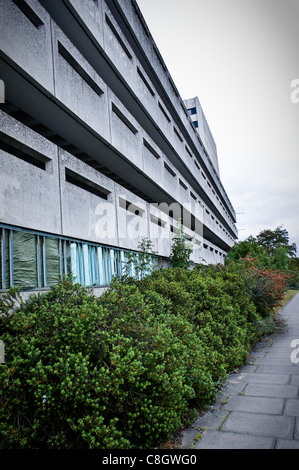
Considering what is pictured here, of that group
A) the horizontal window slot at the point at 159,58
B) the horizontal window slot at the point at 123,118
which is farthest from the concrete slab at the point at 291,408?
the horizontal window slot at the point at 159,58

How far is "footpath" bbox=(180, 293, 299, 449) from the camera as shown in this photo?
278 centimetres

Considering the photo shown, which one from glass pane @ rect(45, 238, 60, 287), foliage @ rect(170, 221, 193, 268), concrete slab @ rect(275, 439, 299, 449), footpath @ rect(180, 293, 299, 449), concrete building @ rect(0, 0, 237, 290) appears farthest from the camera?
foliage @ rect(170, 221, 193, 268)

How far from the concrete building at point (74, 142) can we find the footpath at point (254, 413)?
3617 mm

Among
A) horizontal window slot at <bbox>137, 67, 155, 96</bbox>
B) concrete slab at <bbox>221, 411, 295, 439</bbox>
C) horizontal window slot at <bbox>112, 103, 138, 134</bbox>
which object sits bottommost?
concrete slab at <bbox>221, 411, 295, 439</bbox>

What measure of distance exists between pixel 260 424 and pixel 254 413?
1.02ft

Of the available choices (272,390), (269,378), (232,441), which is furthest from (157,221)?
(232,441)

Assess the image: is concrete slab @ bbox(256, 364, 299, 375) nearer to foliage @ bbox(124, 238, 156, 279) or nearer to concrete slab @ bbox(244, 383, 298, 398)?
concrete slab @ bbox(244, 383, 298, 398)

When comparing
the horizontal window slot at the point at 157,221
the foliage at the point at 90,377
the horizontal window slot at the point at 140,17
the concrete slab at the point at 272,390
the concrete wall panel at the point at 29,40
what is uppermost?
the horizontal window slot at the point at 140,17

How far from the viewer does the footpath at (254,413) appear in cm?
278

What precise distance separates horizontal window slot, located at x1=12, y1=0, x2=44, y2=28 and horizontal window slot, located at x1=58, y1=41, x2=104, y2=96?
2.10 feet

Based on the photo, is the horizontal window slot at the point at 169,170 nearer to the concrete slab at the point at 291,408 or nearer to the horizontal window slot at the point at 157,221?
the horizontal window slot at the point at 157,221

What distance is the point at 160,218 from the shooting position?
12.0 metres

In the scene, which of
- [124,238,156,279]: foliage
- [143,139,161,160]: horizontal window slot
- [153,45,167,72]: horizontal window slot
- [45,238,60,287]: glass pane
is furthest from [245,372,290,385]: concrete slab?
[153,45,167,72]: horizontal window slot
